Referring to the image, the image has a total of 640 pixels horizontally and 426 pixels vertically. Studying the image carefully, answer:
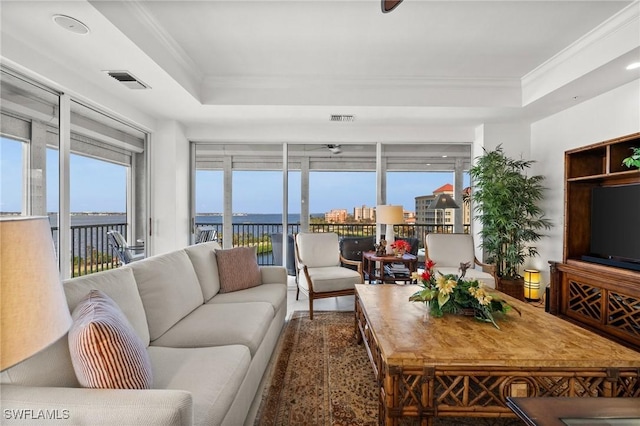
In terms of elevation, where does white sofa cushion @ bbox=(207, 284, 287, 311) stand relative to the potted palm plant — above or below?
below

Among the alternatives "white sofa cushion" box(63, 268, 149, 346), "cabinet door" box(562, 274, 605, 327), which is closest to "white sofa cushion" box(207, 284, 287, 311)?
"white sofa cushion" box(63, 268, 149, 346)

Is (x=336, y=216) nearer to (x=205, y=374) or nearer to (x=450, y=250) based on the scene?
(x=450, y=250)

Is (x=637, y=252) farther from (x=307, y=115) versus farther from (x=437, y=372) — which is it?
(x=307, y=115)

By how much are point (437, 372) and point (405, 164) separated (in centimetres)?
382

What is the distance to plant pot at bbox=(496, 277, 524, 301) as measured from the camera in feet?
12.9

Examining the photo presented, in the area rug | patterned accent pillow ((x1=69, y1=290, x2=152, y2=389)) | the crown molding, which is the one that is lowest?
the area rug

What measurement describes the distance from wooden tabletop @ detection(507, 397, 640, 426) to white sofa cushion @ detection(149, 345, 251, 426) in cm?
111

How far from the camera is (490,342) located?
1695 millimetres

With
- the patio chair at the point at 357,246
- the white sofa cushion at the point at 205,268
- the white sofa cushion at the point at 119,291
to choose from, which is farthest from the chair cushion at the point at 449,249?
the white sofa cushion at the point at 119,291

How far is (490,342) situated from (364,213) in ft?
11.3

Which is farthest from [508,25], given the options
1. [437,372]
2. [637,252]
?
[437,372]

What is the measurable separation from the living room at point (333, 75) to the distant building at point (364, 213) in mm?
735

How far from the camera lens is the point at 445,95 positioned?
3.70 m

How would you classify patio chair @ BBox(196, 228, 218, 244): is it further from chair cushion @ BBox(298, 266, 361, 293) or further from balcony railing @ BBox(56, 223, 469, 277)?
chair cushion @ BBox(298, 266, 361, 293)
